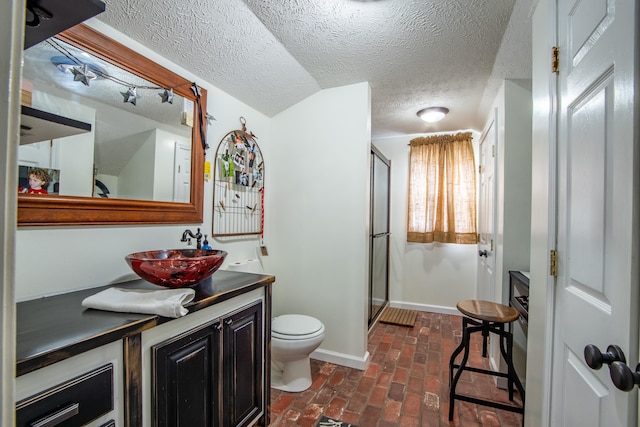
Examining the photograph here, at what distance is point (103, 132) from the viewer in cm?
138

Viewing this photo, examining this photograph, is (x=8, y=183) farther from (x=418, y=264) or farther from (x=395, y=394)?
(x=418, y=264)

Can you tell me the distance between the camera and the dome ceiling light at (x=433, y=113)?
112 inches

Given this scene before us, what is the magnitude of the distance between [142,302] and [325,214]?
1.60 metres

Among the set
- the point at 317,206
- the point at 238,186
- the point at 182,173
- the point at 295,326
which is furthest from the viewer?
the point at 317,206

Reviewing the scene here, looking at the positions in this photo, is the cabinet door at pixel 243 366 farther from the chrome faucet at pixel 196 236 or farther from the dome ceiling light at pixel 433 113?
the dome ceiling light at pixel 433 113

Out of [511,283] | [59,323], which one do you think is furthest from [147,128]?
[511,283]

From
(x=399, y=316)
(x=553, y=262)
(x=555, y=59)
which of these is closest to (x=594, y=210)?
(x=553, y=262)

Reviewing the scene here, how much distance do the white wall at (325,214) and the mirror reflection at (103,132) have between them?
3.13 ft

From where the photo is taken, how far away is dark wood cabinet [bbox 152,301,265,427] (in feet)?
3.44

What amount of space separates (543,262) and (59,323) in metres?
1.78

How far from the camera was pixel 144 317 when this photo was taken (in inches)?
38.4

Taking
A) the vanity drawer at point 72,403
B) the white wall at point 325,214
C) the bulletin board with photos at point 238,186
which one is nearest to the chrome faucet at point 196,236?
the bulletin board with photos at point 238,186

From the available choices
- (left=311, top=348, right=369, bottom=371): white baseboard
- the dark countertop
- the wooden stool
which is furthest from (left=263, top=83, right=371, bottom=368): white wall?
the dark countertop

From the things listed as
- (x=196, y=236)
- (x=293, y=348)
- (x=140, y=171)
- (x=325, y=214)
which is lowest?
(x=293, y=348)
